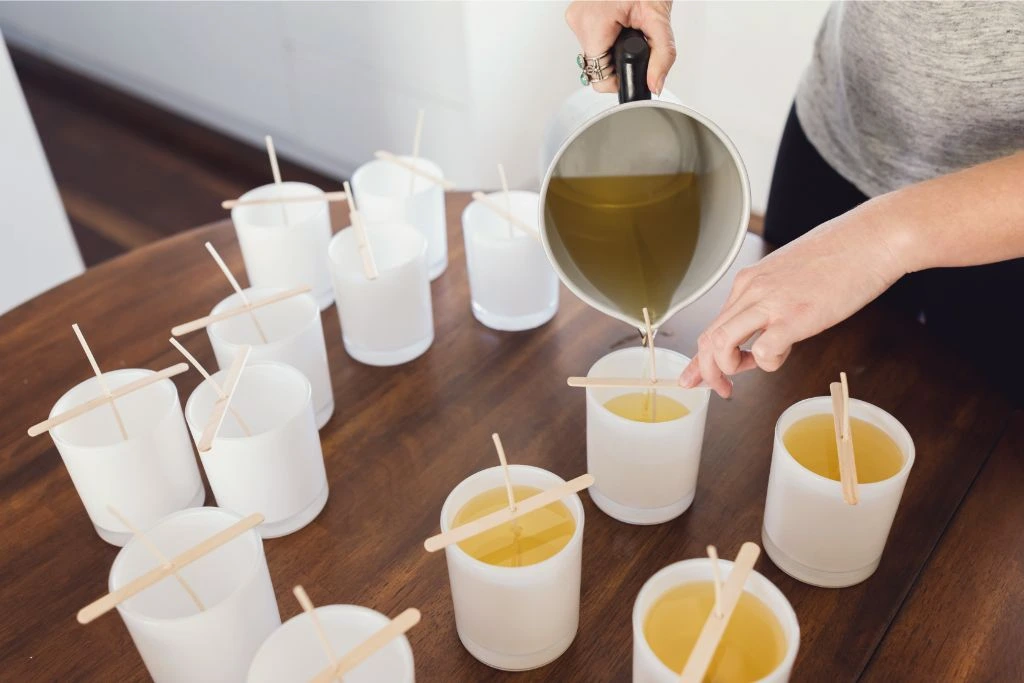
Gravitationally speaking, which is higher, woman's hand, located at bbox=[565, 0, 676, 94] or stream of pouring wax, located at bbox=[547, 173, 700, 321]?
woman's hand, located at bbox=[565, 0, 676, 94]

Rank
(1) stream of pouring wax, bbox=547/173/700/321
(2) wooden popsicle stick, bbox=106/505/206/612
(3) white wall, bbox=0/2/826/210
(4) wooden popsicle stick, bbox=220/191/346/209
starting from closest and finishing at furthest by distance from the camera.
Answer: (2) wooden popsicle stick, bbox=106/505/206/612, (1) stream of pouring wax, bbox=547/173/700/321, (4) wooden popsicle stick, bbox=220/191/346/209, (3) white wall, bbox=0/2/826/210

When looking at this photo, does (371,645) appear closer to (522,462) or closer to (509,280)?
(522,462)

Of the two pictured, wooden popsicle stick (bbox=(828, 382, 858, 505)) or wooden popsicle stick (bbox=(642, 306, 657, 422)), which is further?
wooden popsicle stick (bbox=(642, 306, 657, 422))

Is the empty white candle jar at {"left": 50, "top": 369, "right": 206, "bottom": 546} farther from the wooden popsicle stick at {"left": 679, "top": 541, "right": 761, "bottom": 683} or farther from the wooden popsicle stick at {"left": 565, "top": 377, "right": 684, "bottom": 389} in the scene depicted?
the wooden popsicle stick at {"left": 679, "top": 541, "right": 761, "bottom": 683}

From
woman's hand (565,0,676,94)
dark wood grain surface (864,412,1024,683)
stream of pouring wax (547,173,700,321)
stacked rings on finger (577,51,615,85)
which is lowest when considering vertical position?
dark wood grain surface (864,412,1024,683)

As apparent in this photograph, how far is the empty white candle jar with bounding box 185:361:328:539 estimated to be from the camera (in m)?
0.90

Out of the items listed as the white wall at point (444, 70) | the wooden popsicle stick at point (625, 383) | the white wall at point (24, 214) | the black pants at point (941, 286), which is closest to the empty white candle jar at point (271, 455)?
the wooden popsicle stick at point (625, 383)

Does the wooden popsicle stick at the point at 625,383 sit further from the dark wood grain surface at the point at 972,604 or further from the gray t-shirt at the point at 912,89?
the gray t-shirt at the point at 912,89

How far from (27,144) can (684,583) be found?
163 cm

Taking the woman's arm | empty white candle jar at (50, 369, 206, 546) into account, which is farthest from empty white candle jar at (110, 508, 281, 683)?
the woman's arm

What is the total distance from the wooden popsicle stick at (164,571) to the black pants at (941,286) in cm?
82

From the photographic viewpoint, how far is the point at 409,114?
2.43 metres

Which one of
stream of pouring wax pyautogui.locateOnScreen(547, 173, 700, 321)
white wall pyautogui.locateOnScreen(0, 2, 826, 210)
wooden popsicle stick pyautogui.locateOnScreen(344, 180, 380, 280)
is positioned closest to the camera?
stream of pouring wax pyautogui.locateOnScreen(547, 173, 700, 321)

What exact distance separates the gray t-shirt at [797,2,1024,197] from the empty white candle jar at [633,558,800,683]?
0.64 m
